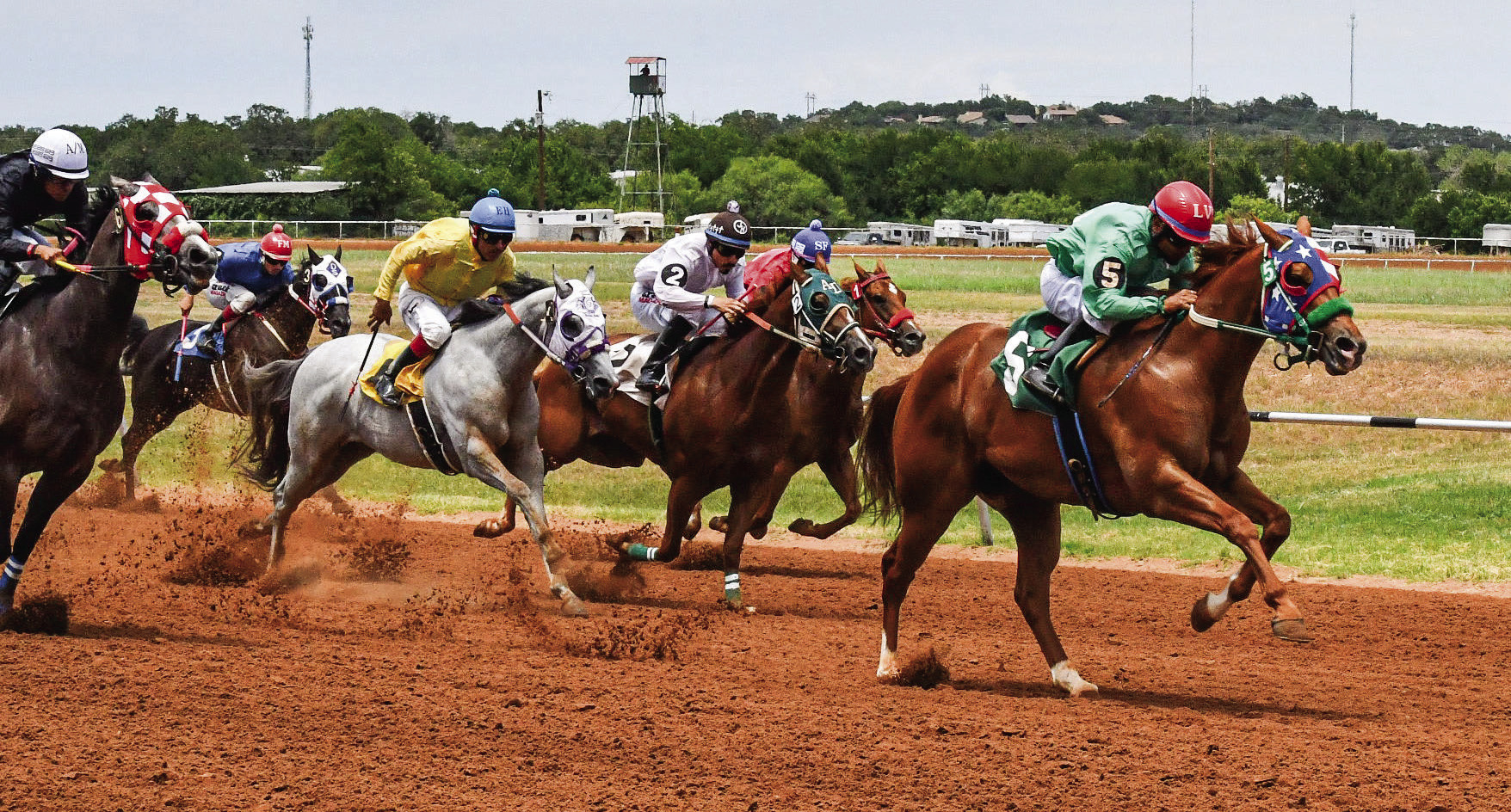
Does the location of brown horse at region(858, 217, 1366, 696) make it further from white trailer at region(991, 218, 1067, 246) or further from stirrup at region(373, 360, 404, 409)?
white trailer at region(991, 218, 1067, 246)

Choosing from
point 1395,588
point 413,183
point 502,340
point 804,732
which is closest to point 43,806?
point 804,732

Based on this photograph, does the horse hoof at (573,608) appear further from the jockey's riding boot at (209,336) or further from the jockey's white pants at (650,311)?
the jockey's riding boot at (209,336)

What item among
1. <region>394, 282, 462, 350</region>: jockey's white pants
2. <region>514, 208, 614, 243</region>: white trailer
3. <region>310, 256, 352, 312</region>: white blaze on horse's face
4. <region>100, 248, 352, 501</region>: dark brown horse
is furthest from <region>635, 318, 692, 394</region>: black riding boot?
<region>514, 208, 614, 243</region>: white trailer

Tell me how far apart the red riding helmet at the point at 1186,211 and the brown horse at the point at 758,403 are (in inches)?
97.0

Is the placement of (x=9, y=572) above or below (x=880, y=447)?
below

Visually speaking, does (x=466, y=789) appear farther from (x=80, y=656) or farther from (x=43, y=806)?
(x=80, y=656)

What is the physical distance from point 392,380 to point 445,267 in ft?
2.59

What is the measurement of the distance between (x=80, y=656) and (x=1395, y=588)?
8.45 metres

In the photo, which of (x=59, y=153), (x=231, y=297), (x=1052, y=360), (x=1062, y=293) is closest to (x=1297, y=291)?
(x=1052, y=360)

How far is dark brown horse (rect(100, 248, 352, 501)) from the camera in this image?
522 inches

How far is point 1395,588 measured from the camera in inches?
444

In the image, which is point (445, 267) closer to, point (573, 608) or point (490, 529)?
point (573, 608)

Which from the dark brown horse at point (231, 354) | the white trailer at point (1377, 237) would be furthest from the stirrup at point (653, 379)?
the white trailer at point (1377, 237)

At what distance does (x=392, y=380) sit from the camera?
33.5ft
